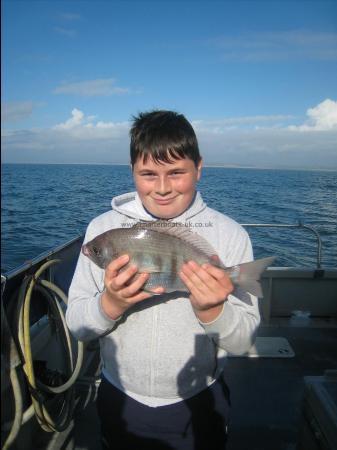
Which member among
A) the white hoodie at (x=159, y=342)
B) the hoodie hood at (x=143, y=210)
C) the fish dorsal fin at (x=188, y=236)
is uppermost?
the hoodie hood at (x=143, y=210)

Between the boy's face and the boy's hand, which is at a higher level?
the boy's face

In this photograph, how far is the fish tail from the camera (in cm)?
216

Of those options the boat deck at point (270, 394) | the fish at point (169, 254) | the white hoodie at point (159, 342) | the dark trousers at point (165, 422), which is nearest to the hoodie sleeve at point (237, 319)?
the white hoodie at point (159, 342)

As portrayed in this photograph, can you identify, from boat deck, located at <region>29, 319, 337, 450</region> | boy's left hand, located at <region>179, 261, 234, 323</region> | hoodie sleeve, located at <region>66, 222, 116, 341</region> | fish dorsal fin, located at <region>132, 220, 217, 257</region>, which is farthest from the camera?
boat deck, located at <region>29, 319, 337, 450</region>

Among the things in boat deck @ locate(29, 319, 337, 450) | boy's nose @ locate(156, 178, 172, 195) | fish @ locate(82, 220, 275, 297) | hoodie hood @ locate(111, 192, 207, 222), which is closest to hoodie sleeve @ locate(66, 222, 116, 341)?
fish @ locate(82, 220, 275, 297)

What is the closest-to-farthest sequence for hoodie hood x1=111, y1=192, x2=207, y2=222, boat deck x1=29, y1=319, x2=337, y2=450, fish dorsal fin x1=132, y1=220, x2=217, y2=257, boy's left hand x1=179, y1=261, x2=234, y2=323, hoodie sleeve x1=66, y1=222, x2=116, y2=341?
1. boy's left hand x1=179, y1=261, x2=234, y2=323
2. hoodie sleeve x1=66, y1=222, x2=116, y2=341
3. fish dorsal fin x1=132, y1=220, x2=217, y2=257
4. hoodie hood x1=111, y1=192, x2=207, y2=222
5. boat deck x1=29, y1=319, x2=337, y2=450

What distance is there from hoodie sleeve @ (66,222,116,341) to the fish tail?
0.87 m

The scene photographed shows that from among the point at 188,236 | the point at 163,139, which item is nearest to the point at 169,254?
the point at 188,236

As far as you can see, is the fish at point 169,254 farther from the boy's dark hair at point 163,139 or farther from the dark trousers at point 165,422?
the dark trousers at point 165,422

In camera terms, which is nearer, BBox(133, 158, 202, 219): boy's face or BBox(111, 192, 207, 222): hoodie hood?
BBox(133, 158, 202, 219): boy's face

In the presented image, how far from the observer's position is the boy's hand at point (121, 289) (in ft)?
6.45

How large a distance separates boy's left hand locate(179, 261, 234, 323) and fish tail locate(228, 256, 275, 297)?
0.59 feet

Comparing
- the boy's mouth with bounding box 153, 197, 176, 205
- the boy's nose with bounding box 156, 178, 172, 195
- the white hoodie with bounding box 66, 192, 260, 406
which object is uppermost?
the boy's nose with bounding box 156, 178, 172, 195

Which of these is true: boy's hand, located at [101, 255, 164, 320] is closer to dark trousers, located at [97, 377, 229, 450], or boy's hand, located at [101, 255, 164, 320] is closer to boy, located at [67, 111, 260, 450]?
boy, located at [67, 111, 260, 450]
